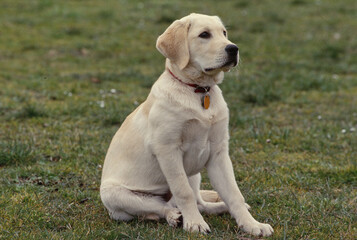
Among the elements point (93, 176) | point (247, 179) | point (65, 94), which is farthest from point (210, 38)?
point (65, 94)

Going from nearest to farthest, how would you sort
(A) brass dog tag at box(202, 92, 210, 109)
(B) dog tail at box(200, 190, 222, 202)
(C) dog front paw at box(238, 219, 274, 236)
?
1. (C) dog front paw at box(238, 219, 274, 236)
2. (A) brass dog tag at box(202, 92, 210, 109)
3. (B) dog tail at box(200, 190, 222, 202)

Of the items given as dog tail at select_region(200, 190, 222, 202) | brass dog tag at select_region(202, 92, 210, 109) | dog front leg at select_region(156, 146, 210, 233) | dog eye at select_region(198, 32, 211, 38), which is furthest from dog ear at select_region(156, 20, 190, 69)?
dog tail at select_region(200, 190, 222, 202)

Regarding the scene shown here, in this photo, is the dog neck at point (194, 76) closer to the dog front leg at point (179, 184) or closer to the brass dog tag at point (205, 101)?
the brass dog tag at point (205, 101)

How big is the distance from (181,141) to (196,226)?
1.87ft

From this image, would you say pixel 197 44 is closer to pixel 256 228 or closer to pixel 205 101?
pixel 205 101

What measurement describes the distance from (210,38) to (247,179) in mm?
1619

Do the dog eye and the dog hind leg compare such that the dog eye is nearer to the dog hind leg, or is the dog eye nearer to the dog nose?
the dog nose

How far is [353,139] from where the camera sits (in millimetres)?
6148

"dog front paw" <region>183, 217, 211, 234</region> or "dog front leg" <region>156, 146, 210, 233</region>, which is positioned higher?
"dog front leg" <region>156, 146, 210, 233</region>

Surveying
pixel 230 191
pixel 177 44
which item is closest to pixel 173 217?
pixel 230 191

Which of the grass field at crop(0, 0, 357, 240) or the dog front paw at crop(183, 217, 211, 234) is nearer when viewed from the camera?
the dog front paw at crop(183, 217, 211, 234)

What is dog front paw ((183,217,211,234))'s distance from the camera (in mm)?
3625

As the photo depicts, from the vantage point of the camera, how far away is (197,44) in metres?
3.78

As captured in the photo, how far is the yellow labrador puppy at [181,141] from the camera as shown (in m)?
3.67
